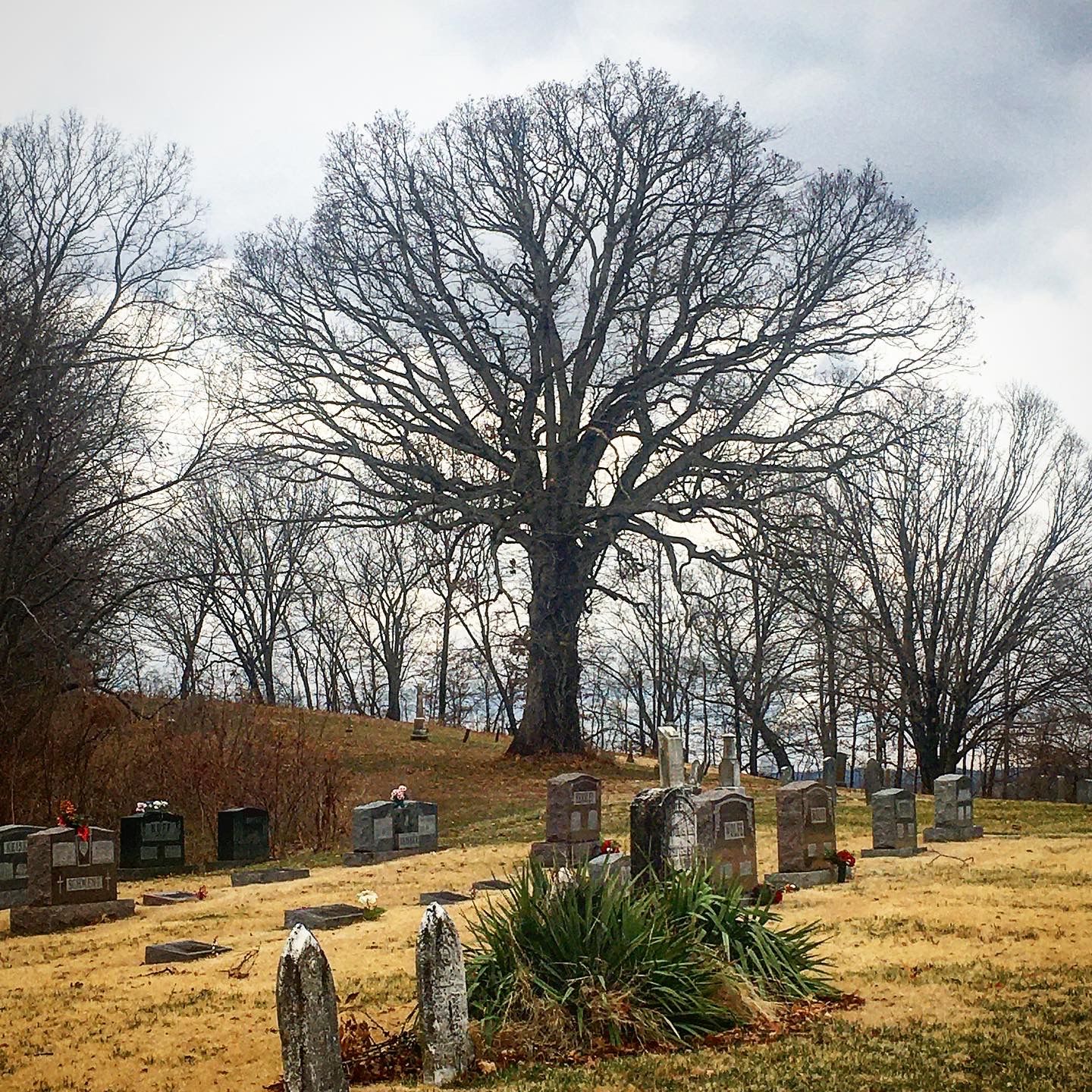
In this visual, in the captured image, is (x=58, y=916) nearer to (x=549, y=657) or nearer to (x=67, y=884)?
(x=67, y=884)

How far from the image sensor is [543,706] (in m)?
27.2

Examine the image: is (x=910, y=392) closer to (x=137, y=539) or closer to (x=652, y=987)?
(x=137, y=539)

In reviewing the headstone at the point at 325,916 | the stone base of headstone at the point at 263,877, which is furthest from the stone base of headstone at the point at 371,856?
the headstone at the point at 325,916

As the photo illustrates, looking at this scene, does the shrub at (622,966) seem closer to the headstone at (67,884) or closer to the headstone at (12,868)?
the headstone at (67,884)

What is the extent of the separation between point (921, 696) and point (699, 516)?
33.9 ft

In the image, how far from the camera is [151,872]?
1766cm

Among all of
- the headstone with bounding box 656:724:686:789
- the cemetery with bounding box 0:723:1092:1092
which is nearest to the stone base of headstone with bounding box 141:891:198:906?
the cemetery with bounding box 0:723:1092:1092

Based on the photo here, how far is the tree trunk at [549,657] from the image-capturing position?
2695 centimetres

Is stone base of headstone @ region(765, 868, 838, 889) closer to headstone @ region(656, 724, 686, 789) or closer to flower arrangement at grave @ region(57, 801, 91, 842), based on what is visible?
headstone @ region(656, 724, 686, 789)

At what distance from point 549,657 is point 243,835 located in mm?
9778

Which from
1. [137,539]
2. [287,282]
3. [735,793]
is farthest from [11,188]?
[735,793]

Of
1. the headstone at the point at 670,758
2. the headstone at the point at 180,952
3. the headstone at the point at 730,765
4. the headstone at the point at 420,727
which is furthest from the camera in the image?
the headstone at the point at 420,727

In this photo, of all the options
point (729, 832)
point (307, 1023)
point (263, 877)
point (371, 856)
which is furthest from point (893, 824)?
point (307, 1023)

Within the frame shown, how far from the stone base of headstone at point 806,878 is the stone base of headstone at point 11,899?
352 inches
